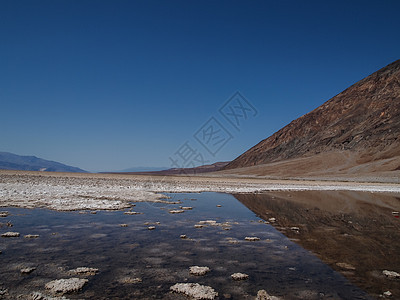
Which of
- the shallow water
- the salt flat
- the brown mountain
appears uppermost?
the brown mountain

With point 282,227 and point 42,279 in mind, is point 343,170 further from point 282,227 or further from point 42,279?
point 42,279

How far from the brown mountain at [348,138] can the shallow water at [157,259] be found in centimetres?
Answer: 6378

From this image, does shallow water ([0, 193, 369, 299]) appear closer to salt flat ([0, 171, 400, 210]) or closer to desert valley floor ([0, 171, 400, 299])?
desert valley floor ([0, 171, 400, 299])

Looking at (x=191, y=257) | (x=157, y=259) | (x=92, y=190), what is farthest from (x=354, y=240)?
(x=92, y=190)

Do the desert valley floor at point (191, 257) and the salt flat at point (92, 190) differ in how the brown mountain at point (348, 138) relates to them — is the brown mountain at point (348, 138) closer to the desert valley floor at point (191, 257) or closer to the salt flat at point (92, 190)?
the salt flat at point (92, 190)

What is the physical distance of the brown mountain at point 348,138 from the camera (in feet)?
273

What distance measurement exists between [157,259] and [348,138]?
105 meters

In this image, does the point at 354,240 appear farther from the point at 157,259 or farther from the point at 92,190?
the point at 92,190

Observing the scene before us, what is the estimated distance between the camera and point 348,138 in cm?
9800

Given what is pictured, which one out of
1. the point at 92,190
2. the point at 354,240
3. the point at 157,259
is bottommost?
the point at 157,259

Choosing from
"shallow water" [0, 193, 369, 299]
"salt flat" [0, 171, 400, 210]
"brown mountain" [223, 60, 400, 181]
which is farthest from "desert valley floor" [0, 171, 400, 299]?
"brown mountain" [223, 60, 400, 181]

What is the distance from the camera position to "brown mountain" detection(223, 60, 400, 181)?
83188mm

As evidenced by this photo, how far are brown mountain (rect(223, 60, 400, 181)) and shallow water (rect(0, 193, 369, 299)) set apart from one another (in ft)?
209

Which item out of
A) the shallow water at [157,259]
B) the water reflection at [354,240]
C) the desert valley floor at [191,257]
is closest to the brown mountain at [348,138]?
the water reflection at [354,240]
